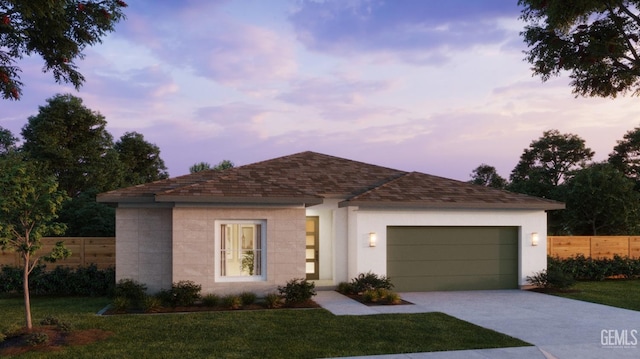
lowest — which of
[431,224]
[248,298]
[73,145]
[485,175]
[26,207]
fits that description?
[248,298]

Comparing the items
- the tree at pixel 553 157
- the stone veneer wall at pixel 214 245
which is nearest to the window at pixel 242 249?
the stone veneer wall at pixel 214 245

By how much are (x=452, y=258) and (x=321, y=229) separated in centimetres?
394

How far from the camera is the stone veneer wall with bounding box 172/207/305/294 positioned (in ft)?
39.3

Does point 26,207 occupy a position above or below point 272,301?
above

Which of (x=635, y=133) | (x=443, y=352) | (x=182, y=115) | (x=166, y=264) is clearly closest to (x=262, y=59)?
(x=182, y=115)

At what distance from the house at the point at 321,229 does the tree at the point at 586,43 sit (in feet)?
17.2

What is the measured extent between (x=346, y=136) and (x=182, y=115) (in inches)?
288

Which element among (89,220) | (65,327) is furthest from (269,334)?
(89,220)

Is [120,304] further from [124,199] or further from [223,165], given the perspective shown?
[223,165]

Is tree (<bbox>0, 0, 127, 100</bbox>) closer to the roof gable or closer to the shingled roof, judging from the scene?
the shingled roof

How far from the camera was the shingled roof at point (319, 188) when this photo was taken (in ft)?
39.8

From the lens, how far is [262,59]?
56.0 feet

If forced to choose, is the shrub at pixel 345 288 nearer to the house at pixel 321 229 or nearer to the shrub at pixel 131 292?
the house at pixel 321 229

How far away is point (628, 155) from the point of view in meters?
35.6
